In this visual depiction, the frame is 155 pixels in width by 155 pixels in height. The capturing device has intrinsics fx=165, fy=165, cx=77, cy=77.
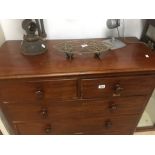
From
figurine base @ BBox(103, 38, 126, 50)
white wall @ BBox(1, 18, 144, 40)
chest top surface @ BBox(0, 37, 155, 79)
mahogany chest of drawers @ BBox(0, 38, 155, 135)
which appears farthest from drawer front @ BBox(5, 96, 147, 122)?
white wall @ BBox(1, 18, 144, 40)

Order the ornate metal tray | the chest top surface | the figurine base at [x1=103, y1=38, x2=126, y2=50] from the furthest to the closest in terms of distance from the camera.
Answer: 1. the figurine base at [x1=103, y1=38, x2=126, y2=50]
2. the ornate metal tray
3. the chest top surface

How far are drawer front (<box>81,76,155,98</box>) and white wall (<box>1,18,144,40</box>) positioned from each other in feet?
1.44

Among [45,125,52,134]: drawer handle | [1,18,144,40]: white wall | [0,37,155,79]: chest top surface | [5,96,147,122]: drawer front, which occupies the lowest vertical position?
[45,125,52,134]: drawer handle

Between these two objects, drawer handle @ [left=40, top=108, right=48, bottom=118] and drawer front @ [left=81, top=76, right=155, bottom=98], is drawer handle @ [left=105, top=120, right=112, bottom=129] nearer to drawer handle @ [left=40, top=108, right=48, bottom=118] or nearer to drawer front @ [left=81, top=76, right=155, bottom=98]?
drawer front @ [left=81, top=76, right=155, bottom=98]

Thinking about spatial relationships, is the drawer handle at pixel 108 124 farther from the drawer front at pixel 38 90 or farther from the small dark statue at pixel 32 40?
the small dark statue at pixel 32 40

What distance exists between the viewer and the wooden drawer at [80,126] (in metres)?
1.07

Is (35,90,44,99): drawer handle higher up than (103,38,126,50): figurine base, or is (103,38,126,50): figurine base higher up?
(103,38,126,50): figurine base

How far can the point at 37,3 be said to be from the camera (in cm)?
37

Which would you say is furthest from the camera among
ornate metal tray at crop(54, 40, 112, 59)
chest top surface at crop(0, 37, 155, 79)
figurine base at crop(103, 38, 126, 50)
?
figurine base at crop(103, 38, 126, 50)

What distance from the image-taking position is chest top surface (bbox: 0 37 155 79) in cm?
81

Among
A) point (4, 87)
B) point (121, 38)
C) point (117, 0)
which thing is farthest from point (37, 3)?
point (121, 38)

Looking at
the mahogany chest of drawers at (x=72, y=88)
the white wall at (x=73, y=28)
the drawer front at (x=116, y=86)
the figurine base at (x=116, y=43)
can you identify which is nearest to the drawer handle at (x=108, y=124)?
the mahogany chest of drawers at (x=72, y=88)
